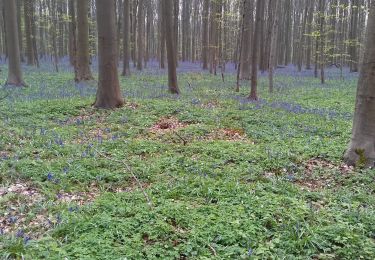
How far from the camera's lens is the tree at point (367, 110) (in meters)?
6.42

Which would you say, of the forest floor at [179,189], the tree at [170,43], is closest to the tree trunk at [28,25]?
the tree at [170,43]

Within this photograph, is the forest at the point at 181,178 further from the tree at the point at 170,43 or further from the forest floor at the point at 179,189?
the tree at the point at 170,43

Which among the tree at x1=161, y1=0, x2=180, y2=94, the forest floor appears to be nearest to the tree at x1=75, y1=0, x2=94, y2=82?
the tree at x1=161, y1=0, x2=180, y2=94

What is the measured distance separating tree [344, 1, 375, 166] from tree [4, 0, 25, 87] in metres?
14.7

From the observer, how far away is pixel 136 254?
387 cm

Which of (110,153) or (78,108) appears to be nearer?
(110,153)

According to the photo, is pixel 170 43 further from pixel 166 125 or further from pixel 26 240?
pixel 26 240

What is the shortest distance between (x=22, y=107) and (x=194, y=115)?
5.38 meters

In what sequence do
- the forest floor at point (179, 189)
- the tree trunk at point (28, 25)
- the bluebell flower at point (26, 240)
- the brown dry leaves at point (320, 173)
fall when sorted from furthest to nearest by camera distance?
1. the tree trunk at point (28, 25)
2. the brown dry leaves at point (320, 173)
3. the forest floor at point (179, 189)
4. the bluebell flower at point (26, 240)

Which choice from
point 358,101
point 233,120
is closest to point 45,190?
point 358,101

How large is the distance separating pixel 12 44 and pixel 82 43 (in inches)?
148

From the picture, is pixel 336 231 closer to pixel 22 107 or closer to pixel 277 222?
pixel 277 222

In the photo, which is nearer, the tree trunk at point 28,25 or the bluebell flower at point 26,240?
the bluebell flower at point 26,240

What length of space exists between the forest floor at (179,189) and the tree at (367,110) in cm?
34
